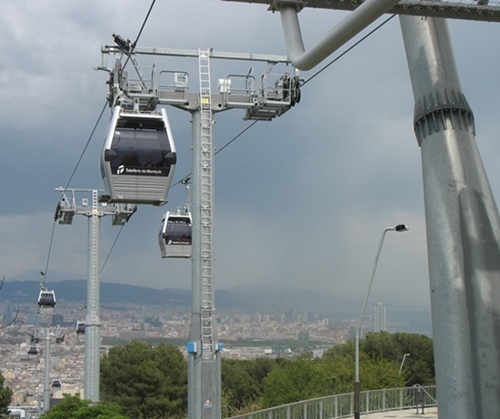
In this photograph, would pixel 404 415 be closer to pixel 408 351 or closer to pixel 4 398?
pixel 408 351

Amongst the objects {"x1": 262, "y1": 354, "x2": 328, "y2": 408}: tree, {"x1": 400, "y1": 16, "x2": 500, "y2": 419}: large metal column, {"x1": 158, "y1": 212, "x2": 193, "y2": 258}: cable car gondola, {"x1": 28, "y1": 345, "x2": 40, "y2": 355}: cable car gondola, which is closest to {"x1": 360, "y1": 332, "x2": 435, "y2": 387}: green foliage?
{"x1": 262, "y1": 354, "x2": 328, "y2": 408}: tree

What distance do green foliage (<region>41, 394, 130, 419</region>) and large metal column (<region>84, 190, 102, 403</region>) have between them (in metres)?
10.4

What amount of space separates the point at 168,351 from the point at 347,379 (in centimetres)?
1715

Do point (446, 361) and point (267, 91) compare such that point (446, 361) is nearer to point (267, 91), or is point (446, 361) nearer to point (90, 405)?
point (267, 91)

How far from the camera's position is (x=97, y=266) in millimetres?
39625

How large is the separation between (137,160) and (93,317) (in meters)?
19.9

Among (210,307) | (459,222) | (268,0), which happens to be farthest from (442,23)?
(210,307)

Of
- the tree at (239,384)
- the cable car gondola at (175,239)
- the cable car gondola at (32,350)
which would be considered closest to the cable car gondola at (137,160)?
the cable car gondola at (175,239)

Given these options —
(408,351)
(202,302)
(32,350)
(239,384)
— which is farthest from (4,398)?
(202,302)

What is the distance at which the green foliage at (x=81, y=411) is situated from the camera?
2467cm

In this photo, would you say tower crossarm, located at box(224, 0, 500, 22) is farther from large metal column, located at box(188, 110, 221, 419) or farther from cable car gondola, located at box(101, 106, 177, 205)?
large metal column, located at box(188, 110, 221, 419)

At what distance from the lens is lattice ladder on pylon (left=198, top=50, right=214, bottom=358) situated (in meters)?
21.5

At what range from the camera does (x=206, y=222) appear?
22297 mm

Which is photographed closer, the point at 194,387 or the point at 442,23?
the point at 442,23
